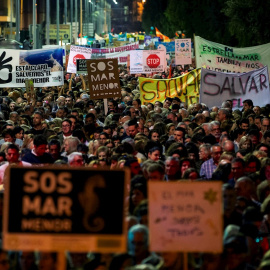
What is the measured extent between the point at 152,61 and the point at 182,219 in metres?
23.6

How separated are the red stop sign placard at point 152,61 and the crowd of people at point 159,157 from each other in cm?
853

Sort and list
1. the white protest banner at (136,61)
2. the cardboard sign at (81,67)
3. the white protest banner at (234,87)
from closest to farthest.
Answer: the white protest banner at (234,87), the cardboard sign at (81,67), the white protest banner at (136,61)

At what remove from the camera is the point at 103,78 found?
61.5ft

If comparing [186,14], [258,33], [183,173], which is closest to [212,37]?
[186,14]

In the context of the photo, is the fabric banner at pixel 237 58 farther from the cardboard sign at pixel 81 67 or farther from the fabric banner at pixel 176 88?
the cardboard sign at pixel 81 67

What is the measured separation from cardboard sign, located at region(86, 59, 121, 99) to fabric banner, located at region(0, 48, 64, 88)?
305cm

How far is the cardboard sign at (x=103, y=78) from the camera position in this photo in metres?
18.5

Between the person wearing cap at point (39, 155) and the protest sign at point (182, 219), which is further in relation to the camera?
the person wearing cap at point (39, 155)

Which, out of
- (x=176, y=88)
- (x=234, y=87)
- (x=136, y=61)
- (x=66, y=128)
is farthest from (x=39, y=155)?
(x=136, y=61)

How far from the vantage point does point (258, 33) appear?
34.2 meters

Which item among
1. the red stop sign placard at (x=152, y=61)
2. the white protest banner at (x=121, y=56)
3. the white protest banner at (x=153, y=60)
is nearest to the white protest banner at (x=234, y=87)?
the white protest banner at (x=153, y=60)

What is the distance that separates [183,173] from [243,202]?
1.86 meters

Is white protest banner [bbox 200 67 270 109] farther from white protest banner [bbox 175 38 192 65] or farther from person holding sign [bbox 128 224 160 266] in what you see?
person holding sign [bbox 128 224 160 266]

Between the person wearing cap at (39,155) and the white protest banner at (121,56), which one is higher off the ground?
the white protest banner at (121,56)
